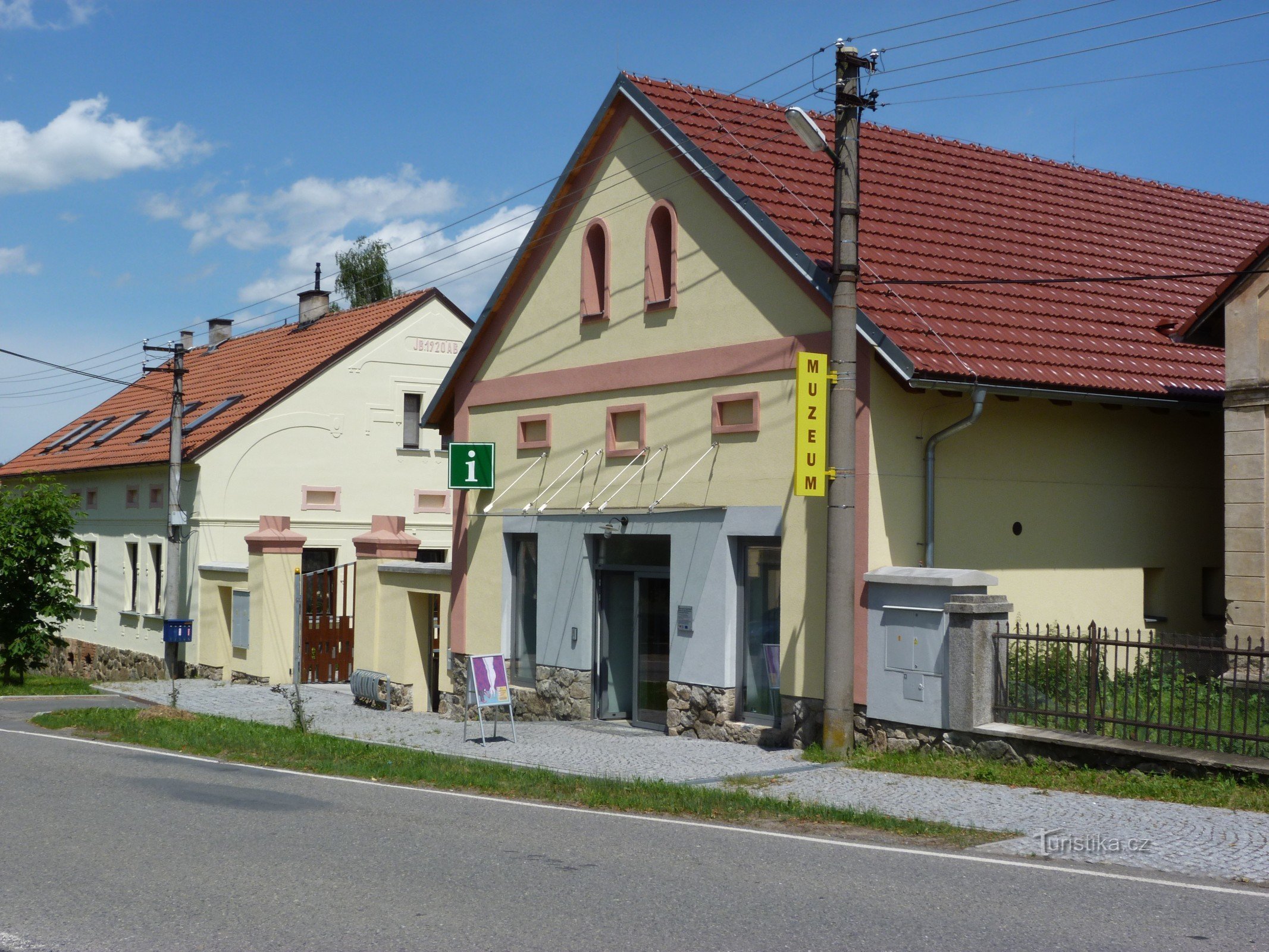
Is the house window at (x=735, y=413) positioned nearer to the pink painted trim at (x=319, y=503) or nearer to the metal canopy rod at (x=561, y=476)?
the metal canopy rod at (x=561, y=476)

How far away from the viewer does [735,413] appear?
16156 mm

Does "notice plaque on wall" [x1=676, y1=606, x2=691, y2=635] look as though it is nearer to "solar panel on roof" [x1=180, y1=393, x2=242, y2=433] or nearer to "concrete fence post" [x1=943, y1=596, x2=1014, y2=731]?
"concrete fence post" [x1=943, y1=596, x2=1014, y2=731]

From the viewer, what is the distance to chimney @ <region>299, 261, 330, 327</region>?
36781 mm

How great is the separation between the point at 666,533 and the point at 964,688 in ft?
16.7

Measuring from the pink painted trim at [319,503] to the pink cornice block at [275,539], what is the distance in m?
4.36

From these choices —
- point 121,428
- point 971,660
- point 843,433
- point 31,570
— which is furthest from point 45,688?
point 971,660

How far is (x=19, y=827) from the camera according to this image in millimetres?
9461

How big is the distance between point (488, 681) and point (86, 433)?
95.0 ft

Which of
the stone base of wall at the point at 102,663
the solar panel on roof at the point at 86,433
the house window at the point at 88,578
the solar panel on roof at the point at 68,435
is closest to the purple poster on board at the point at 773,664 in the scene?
the stone base of wall at the point at 102,663

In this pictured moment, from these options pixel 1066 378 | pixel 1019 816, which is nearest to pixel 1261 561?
pixel 1066 378

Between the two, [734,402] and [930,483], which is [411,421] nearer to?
[734,402]

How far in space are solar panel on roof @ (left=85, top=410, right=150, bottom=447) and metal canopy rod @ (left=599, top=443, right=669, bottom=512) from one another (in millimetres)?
23818

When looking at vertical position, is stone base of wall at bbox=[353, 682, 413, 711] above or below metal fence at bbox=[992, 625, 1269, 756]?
below

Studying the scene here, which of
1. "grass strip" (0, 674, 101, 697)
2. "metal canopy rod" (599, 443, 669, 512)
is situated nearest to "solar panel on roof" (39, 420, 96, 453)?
"grass strip" (0, 674, 101, 697)
